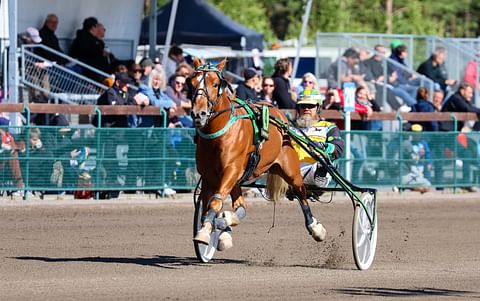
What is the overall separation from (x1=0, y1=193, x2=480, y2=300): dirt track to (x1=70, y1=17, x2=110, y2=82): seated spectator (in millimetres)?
3786

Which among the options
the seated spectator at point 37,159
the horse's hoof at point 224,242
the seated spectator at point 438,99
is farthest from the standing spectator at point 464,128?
the horse's hoof at point 224,242

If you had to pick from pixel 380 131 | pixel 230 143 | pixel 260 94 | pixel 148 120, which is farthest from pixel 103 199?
pixel 230 143

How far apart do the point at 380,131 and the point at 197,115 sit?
31.7 ft

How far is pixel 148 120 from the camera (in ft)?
59.5

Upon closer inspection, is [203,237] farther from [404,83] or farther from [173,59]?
[404,83]

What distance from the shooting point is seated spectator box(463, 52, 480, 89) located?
77.9ft

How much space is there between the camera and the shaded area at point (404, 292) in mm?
9180

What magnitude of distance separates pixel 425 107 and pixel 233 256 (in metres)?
9.24

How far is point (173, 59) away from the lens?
Answer: 67.9ft

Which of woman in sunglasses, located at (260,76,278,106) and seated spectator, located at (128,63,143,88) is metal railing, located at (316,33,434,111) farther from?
seated spectator, located at (128,63,143,88)

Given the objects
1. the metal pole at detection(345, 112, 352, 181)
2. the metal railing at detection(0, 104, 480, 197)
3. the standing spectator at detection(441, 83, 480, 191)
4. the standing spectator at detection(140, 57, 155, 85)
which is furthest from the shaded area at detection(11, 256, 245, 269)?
the standing spectator at detection(441, 83, 480, 191)

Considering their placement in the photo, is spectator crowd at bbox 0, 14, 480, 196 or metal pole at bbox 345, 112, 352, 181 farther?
metal pole at bbox 345, 112, 352, 181

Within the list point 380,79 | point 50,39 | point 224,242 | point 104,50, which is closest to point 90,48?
point 104,50

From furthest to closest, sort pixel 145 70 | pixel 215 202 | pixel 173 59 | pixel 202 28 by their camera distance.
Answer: pixel 202 28 < pixel 173 59 < pixel 145 70 < pixel 215 202
